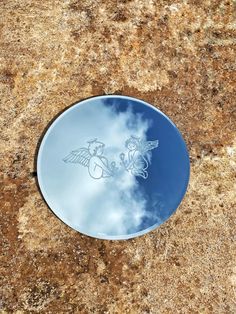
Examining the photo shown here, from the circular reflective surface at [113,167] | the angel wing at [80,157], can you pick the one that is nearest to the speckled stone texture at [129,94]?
the circular reflective surface at [113,167]

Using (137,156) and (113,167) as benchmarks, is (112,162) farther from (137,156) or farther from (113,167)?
(137,156)

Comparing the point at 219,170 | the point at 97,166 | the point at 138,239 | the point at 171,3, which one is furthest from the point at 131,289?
the point at 171,3

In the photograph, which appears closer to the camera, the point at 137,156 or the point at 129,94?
the point at 137,156

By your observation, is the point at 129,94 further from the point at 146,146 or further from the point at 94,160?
the point at 94,160

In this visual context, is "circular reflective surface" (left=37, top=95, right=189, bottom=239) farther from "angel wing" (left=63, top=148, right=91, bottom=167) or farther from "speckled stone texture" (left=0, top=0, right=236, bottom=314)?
"speckled stone texture" (left=0, top=0, right=236, bottom=314)

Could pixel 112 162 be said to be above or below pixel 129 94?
below

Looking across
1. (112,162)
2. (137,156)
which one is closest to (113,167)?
(112,162)
